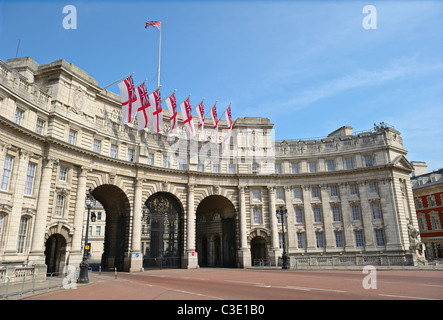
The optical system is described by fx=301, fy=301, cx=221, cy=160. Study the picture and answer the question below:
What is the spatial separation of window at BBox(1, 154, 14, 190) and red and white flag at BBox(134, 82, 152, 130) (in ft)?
45.0

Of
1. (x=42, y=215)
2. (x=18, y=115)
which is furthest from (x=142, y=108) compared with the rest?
(x=42, y=215)

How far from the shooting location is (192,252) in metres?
39.6

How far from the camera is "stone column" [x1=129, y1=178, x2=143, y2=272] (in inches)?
1387

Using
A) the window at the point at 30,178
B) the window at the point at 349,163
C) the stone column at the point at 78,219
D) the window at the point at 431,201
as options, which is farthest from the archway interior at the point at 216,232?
the window at the point at 431,201

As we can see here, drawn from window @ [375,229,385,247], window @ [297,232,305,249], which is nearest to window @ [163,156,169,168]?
window @ [297,232,305,249]

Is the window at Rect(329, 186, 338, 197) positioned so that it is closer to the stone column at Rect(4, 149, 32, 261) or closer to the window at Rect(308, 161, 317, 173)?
the window at Rect(308, 161, 317, 173)

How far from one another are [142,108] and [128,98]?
2.08 metres

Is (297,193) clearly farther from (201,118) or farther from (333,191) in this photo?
(201,118)

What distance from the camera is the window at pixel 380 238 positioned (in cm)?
4119

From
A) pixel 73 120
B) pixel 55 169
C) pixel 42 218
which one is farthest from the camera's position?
pixel 73 120

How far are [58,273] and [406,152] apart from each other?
48.2 m
